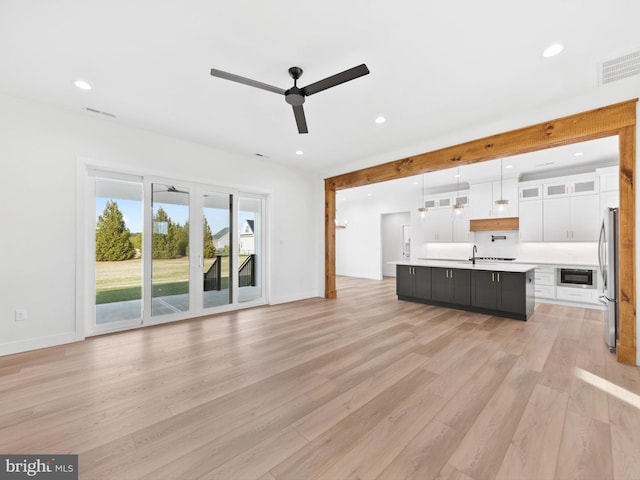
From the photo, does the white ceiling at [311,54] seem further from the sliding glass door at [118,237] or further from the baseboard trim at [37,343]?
A: the baseboard trim at [37,343]

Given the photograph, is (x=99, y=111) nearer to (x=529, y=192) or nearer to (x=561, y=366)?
(x=561, y=366)

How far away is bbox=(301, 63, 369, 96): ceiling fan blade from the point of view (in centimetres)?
230

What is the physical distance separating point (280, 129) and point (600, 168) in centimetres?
640

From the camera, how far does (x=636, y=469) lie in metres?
1.59

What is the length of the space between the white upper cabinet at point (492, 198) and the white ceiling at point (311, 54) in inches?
141

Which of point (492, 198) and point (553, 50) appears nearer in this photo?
point (553, 50)

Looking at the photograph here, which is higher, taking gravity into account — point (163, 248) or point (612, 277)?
point (163, 248)

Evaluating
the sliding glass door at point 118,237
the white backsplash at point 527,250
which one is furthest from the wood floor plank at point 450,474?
the white backsplash at point 527,250

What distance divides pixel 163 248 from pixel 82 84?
8.12ft

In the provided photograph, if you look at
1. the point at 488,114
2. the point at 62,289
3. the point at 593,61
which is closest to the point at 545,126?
the point at 488,114

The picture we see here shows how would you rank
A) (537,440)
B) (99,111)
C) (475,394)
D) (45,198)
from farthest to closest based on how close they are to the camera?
(99,111) → (45,198) → (475,394) → (537,440)

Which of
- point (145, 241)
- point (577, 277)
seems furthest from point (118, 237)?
point (577, 277)

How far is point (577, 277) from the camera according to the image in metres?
5.61

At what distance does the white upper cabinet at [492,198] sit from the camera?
6645 millimetres
